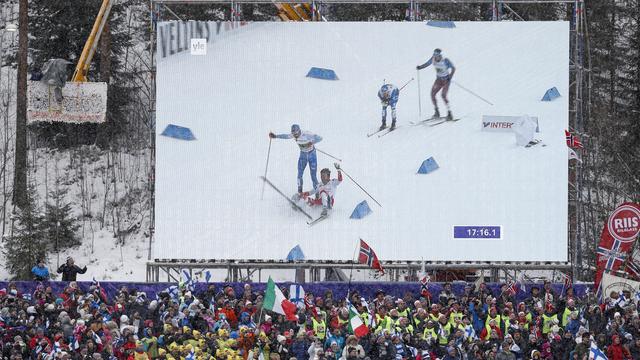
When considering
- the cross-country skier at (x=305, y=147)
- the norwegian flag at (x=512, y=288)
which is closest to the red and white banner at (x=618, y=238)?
the norwegian flag at (x=512, y=288)

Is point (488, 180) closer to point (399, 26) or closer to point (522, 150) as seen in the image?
point (522, 150)

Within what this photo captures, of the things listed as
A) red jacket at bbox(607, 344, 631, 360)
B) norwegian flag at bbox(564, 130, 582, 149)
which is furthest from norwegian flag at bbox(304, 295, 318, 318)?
norwegian flag at bbox(564, 130, 582, 149)

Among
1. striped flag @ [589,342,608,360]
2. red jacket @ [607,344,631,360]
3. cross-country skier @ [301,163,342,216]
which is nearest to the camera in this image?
striped flag @ [589,342,608,360]

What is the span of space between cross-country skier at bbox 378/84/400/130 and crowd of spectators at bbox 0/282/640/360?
4.37 m

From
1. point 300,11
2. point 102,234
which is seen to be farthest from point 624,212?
point 102,234

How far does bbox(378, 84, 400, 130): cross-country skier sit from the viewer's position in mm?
32531

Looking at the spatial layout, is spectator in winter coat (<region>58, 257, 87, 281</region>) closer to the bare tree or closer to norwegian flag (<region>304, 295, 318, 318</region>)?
norwegian flag (<region>304, 295, 318, 318</region>)

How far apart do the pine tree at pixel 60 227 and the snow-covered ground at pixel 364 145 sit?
19.5 ft

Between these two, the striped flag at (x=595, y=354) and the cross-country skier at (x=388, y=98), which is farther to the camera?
the cross-country skier at (x=388, y=98)

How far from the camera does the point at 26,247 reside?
117 ft

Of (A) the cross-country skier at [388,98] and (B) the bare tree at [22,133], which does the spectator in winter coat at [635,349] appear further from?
(B) the bare tree at [22,133]

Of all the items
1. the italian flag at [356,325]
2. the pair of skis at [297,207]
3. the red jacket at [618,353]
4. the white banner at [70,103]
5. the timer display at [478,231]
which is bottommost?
the red jacket at [618,353]

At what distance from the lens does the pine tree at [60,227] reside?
3778 centimetres

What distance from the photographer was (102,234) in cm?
3947
